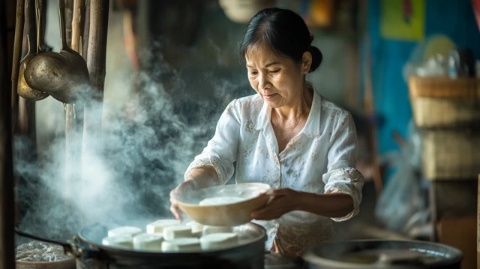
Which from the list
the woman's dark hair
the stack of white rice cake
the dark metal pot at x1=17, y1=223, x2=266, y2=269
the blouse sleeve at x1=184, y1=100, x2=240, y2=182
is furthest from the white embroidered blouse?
the dark metal pot at x1=17, y1=223, x2=266, y2=269

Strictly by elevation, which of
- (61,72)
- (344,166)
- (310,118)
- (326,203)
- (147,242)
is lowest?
(147,242)

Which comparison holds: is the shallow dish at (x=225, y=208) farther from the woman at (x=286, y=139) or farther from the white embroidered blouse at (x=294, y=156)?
the white embroidered blouse at (x=294, y=156)

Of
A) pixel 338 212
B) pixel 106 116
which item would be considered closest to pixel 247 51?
pixel 338 212

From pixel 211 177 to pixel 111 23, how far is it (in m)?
2.39

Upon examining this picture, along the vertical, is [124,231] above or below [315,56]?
below

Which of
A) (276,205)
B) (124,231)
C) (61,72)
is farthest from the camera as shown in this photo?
(61,72)

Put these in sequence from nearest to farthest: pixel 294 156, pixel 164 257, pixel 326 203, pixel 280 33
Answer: pixel 164 257 < pixel 326 203 < pixel 280 33 < pixel 294 156

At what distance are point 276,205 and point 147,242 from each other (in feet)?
1.70

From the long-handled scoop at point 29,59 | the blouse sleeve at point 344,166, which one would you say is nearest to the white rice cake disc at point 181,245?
the blouse sleeve at point 344,166

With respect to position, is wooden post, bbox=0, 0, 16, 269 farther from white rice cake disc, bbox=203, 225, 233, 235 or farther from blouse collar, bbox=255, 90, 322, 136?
blouse collar, bbox=255, 90, 322, 136

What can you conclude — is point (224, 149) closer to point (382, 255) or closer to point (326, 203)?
point (326, 203)

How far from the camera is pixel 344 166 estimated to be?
10.4 feet

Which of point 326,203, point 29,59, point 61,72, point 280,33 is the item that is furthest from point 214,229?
point 29,59

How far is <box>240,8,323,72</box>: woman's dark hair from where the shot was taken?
3.14 m
